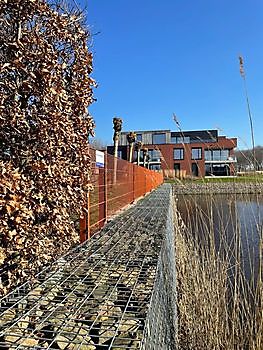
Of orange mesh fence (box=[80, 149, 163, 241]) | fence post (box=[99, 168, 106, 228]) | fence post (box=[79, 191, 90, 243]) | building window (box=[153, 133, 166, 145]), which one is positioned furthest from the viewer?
building window (box=[153, 133, 166, 145])

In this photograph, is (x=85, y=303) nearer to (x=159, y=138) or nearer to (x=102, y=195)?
(x=102, y=195)

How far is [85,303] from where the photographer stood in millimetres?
1600

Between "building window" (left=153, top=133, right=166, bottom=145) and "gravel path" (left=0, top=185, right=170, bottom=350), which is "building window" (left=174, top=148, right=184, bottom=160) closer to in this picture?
"building window" (left=153, top=133, right=166, bottom=145)

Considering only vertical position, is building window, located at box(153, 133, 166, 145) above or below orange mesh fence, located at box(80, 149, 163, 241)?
above

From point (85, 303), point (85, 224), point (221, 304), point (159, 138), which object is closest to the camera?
point (85, 303)

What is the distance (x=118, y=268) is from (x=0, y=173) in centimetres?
84

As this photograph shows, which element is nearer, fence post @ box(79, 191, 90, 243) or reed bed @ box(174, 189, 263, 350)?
reed bed @ box(174, 189, 263, 350)

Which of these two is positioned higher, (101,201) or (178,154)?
(178,154)

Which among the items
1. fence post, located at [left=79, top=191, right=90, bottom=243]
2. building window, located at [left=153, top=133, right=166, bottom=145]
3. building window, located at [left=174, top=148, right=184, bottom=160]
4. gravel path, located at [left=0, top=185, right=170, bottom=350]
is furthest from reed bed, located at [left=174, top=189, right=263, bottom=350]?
A: building window, located at [left=153, top=133, right=166, bottom=145]

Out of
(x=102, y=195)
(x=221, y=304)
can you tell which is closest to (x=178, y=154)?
(x=102, y=195)

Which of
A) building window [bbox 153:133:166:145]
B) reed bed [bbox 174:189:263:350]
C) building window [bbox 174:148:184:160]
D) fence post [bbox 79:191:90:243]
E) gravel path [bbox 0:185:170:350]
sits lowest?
reed bed [bbox 174:189:263:350]

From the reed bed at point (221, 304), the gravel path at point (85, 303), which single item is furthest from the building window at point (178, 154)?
the gravel path at point (85, 303)

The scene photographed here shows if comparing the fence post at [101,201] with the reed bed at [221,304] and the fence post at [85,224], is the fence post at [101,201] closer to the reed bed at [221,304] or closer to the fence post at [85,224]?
the fence post at [85,224]

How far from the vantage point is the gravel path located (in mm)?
1251
